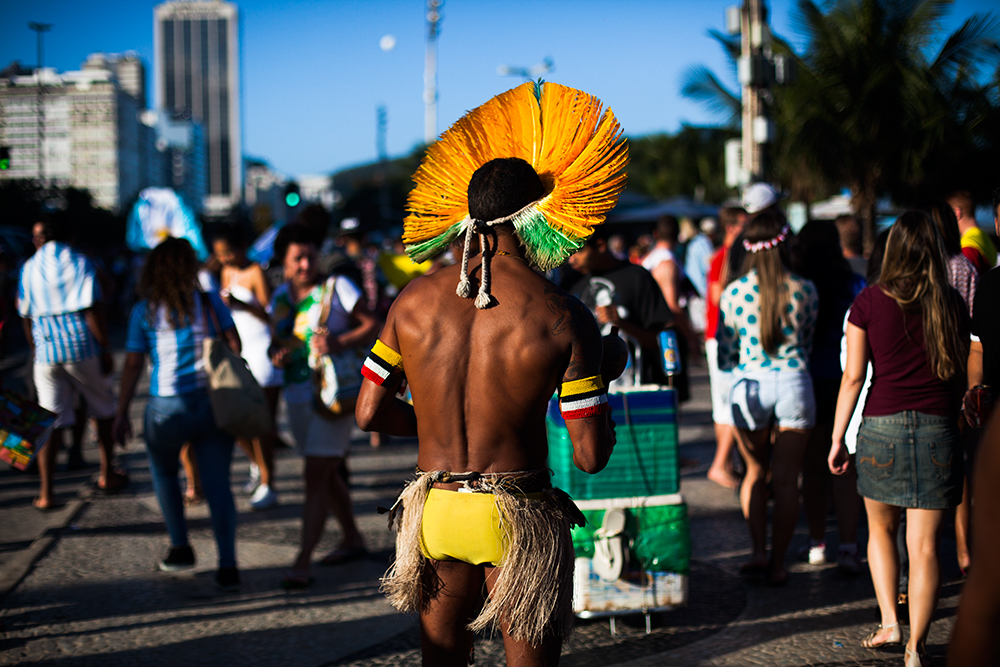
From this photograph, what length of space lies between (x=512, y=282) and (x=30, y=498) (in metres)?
5.76

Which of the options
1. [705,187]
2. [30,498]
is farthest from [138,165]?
[30,498]

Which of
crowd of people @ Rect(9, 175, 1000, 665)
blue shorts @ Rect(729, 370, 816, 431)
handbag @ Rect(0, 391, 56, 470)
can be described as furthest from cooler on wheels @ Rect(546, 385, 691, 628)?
handbag @ Rect(0, 391, 56, 470)

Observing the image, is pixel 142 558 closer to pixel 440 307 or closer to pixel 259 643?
pixel 259 643

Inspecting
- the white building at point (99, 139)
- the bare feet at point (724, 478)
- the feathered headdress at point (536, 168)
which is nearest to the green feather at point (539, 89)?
the feathered headdress at point (536, 168)

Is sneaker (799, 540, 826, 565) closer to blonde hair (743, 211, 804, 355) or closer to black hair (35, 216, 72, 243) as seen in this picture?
blonde hair (743, 211, 804, 355)

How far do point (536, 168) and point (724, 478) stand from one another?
447 centimetres

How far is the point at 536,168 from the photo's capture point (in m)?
2.68

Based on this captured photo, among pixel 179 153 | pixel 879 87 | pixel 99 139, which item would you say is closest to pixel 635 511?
pixel 879 87

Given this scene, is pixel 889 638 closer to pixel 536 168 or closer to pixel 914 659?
pixel 914 659

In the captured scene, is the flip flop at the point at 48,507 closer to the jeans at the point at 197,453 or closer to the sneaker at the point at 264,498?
the sneaker at the point at 264,498

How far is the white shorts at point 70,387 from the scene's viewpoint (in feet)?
20.5

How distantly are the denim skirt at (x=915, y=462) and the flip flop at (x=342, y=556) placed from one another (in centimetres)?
291

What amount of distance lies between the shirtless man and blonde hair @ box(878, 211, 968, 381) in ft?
5.72

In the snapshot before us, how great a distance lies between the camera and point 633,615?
13.6 feet
